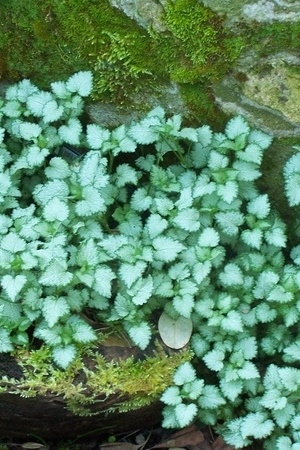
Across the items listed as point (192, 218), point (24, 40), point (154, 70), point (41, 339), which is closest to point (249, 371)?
point (192, 218)

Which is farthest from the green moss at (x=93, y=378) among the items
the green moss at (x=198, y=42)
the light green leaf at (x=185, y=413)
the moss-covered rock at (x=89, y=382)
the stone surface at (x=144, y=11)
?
the stone surface at (x=144, y=11)

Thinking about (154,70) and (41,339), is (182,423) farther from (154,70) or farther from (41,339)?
(154,70)

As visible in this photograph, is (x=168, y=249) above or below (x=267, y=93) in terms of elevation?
below

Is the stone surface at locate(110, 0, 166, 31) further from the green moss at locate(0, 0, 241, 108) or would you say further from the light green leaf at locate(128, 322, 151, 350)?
the light green leaf at locate(128, 322, 151, 350)

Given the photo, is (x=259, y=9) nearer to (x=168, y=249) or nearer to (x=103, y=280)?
(x=168, y=249)

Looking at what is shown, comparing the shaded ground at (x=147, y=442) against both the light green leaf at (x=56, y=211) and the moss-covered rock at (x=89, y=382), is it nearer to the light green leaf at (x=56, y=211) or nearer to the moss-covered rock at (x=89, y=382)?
the moss-covered rock at (x=89, y=382)

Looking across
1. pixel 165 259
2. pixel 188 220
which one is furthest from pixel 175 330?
pixel 188 220
